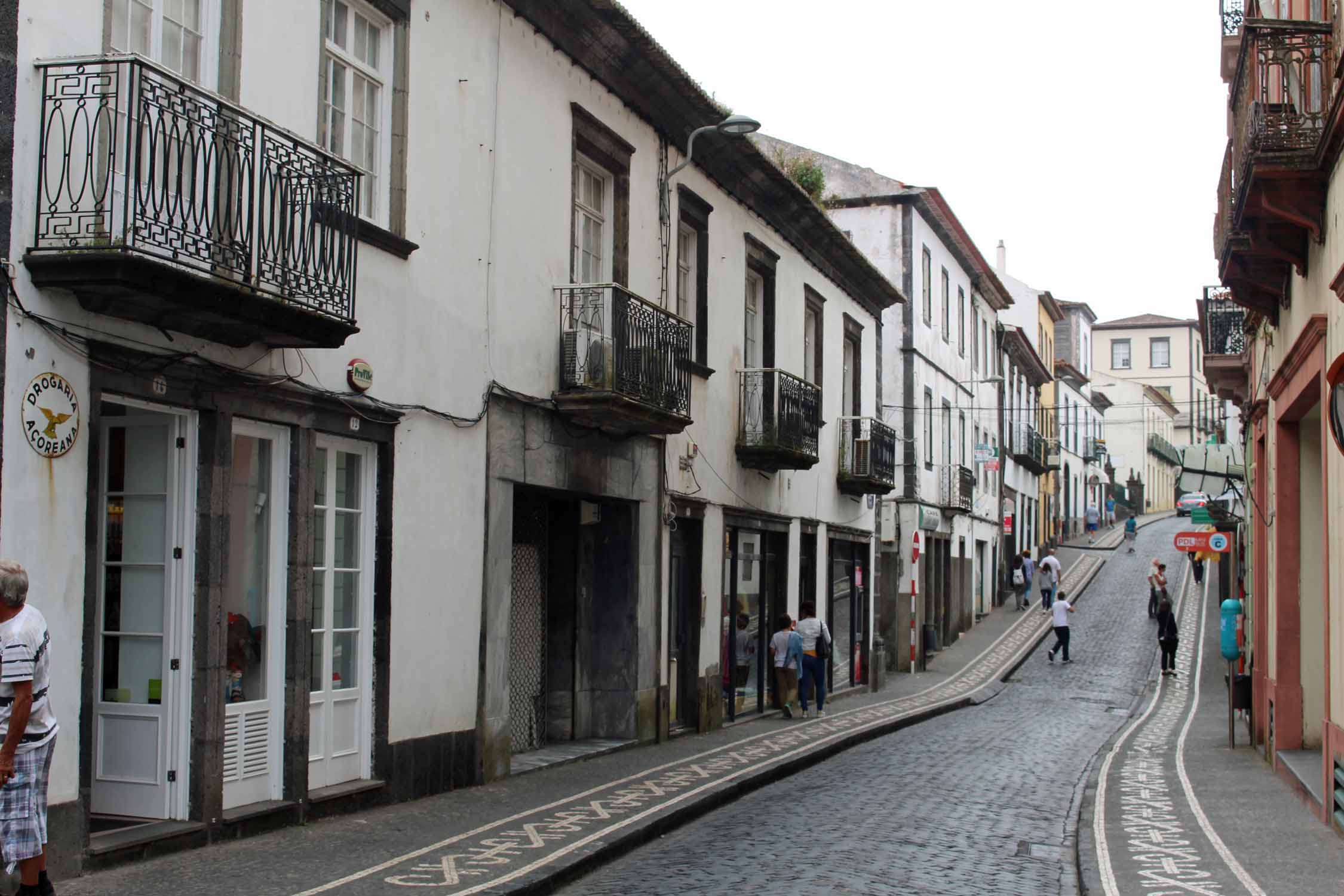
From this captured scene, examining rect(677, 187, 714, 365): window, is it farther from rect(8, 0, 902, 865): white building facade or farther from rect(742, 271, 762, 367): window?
rect(742, 271, 762, 367): window

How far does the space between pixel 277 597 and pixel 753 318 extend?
475 inches

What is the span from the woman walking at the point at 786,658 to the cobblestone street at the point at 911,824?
5.89ft

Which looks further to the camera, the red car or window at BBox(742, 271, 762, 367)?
the red car

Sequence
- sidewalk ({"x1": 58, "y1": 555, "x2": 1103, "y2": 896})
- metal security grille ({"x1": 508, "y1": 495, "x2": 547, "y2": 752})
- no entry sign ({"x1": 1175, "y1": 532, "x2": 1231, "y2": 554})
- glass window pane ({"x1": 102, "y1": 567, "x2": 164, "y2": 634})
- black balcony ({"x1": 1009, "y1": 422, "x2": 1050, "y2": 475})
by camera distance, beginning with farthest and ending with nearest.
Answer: black balcony ({"x1": 1009, "y1": 422, "x2": 1050, "y2": 475}) < no entry sign ({"x1": 1175, "y1": 532, "x2": 1231, "y2": 554}) < metal security grille ({"x1": 508, "y1": 495, "x2": 547, "y2": 752}) < glass window pane ({"x1": 102, "y1": 567, "x2": 164, "y2": 634}) < sidewalk ({"x1": 58, "y1": 555, "x2": 1103, "y2": 896})

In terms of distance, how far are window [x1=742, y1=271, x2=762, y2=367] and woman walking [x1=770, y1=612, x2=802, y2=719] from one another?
374cm

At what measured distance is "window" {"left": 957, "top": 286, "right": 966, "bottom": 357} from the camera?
37.0 meters

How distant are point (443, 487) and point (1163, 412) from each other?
83545mm

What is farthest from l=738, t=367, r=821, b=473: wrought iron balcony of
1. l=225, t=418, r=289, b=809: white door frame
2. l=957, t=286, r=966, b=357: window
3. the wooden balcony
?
l=957, t=286, r=966, b=357: window

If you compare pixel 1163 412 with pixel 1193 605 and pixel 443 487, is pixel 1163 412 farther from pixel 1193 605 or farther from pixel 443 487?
pixel 443 487

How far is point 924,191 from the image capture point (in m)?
31.4

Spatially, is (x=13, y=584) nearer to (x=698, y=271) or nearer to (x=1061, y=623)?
(x=698, y=271)

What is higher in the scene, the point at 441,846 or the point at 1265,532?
the point at 1265,532

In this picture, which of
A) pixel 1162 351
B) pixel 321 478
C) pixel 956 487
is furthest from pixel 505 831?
pixel 1162 351

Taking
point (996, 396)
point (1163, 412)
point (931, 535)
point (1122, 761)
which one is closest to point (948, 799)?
point (1122, 761)
